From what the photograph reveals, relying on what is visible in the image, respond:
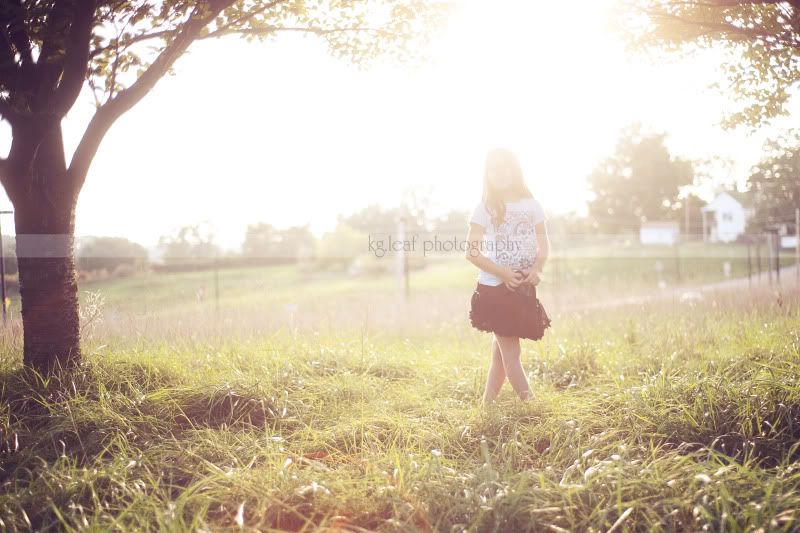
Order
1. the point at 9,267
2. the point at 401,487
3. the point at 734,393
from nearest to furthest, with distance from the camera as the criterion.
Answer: the point at 401,487 → the point at 734,393 → the point at 9,267

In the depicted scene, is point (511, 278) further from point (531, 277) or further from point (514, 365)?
point (514, 365)

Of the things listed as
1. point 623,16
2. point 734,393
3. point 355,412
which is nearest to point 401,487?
point 355,412

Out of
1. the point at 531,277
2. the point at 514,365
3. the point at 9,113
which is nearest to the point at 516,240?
the point at 531,277

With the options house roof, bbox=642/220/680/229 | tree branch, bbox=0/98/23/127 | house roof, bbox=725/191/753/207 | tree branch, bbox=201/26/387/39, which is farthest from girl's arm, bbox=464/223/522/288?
house roof, bbox=642/220/680/229

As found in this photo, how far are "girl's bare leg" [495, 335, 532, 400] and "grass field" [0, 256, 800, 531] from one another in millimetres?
103

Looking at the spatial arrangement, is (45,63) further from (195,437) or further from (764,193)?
(764,193)

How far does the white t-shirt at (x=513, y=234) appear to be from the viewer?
3.46 meters

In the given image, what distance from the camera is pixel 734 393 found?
306 cm

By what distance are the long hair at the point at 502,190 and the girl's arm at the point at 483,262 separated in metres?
0.15

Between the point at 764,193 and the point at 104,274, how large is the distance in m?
8.23

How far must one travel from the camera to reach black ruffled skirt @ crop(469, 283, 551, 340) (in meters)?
3.32

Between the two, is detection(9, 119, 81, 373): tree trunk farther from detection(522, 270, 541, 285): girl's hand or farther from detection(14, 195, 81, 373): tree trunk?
detection(522, 270, 541, 285): girl's hand

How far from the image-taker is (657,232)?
98.3ft

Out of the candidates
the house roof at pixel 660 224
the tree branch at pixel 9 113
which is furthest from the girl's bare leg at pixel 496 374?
the house roof at pixel 660 224
